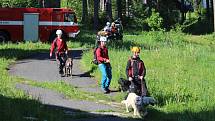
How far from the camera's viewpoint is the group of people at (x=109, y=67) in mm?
14828

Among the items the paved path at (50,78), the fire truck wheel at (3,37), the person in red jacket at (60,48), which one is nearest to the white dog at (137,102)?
the paved path at (50,78)

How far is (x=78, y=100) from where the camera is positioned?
1622cm

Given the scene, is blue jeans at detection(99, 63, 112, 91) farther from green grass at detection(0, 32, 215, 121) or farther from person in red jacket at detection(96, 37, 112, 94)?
green grass at detection(0, 32, 215, 121)

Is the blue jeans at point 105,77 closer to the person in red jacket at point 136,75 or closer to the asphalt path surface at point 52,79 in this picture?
the asphalt path surface at point 52,79

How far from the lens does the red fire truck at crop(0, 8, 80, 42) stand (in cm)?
A: 3756

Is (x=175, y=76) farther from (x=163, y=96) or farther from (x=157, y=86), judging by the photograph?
(x=163, y=96)

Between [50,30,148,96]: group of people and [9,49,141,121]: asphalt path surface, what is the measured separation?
0.59m

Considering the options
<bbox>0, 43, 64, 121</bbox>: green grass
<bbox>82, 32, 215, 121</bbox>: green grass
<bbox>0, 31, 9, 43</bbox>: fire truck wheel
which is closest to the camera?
<bbox>0, 43, 64, 121</bbox>: green grass

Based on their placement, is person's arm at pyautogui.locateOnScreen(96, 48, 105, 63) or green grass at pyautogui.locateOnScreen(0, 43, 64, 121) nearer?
green grass at pyautogui.locateOnScreen(0, 43, 64, 121)

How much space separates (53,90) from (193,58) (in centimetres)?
941

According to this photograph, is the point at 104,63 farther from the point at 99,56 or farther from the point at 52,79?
the point at 52,79

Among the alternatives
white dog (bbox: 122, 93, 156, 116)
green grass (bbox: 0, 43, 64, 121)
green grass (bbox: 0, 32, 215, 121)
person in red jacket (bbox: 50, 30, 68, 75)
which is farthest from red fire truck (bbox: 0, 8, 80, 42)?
white dog (bbox: 122, 93, 156, 116)

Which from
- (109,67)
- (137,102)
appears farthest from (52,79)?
(137,102)

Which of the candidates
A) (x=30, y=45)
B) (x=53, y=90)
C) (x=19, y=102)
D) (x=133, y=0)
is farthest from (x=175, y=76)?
(x=133, y=0)
